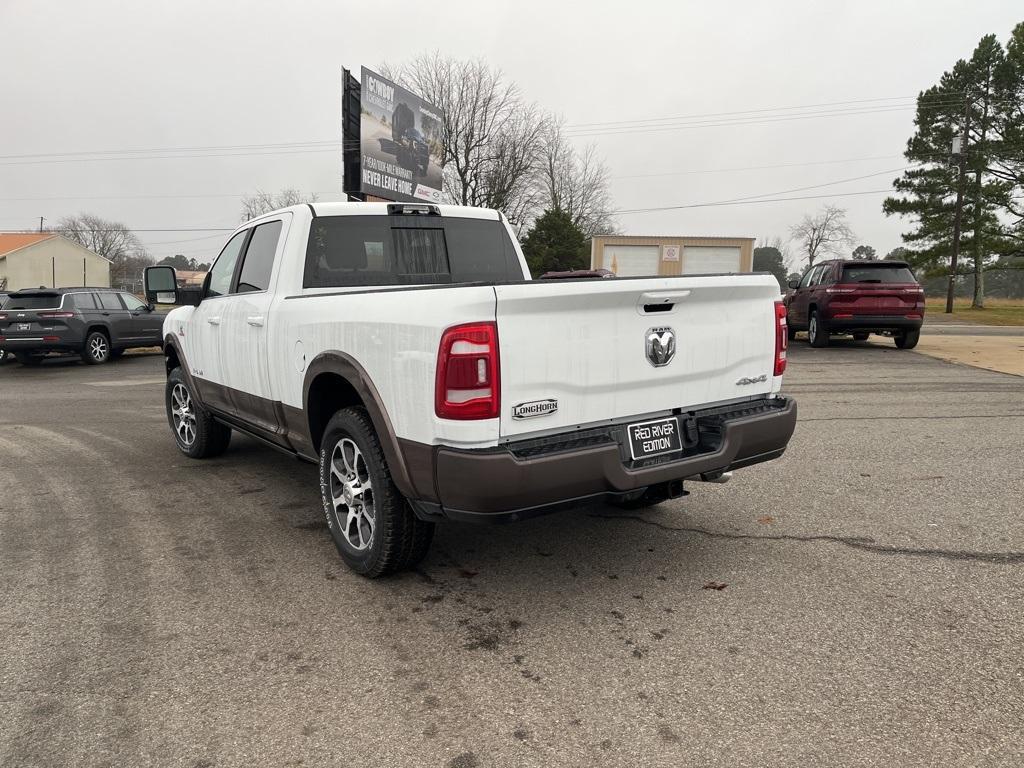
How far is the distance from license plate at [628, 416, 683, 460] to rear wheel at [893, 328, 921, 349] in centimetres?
1388

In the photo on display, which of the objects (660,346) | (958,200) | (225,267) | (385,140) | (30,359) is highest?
(385,140)

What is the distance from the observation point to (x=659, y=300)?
333 centimetres

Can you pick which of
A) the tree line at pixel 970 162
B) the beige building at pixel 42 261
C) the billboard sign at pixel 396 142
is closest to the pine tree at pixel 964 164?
the tree line at pixel 970 162

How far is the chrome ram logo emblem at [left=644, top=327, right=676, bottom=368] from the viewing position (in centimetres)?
336

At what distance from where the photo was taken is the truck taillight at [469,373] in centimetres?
287

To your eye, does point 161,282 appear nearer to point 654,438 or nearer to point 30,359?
point 654,438

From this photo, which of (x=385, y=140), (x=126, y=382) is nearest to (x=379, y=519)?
(x=126, y=382)

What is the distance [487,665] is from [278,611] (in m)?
1.10

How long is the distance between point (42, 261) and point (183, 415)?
77.1 m

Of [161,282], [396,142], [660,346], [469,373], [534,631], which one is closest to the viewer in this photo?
[469,373]

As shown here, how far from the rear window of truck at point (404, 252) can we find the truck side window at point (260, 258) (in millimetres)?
404

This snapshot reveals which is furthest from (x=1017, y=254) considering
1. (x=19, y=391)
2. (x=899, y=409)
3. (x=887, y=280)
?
(x=19, y=391)

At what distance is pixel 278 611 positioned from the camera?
334cm

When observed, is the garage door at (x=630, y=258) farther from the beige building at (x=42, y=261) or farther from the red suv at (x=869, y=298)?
the beige building at (x=42, y=261)
